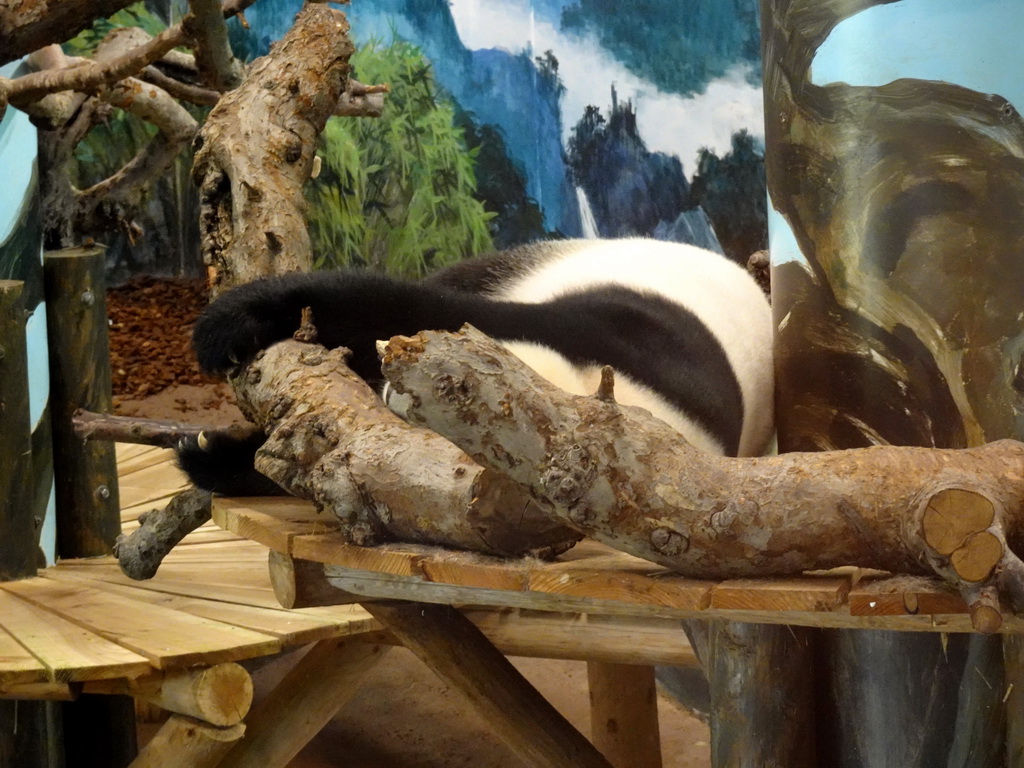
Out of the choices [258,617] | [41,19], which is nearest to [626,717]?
[258,617]

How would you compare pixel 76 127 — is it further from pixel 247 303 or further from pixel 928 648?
pixel 928 648

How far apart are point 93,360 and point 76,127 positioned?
136cm

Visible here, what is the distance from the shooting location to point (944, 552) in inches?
49.4

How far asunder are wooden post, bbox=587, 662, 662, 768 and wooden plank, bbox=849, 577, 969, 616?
2.60 metres

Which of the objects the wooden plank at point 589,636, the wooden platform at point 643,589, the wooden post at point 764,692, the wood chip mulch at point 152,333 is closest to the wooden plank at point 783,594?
the wooden platform at point 643,589

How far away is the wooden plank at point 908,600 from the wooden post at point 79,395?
11.3 ft

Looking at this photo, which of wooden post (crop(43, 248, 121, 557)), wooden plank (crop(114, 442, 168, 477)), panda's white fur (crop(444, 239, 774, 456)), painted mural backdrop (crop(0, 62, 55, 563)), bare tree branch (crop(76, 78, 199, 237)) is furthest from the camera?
wooden plank (crop(114, 442, 168, 477))

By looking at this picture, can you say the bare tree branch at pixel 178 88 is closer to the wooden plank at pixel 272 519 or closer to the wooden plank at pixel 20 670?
the wooden plank at pixel 20 670

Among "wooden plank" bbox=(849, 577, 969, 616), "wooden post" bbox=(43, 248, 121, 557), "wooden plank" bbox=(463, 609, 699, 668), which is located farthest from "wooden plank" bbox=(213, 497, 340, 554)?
"wooden post" bbox=(43, 248, 121, 557)

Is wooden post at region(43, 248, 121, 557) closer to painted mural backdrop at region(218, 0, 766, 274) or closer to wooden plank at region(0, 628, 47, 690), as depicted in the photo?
wooden plank at region(0, 628, 47, 690)

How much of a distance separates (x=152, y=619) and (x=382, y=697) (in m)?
2.15

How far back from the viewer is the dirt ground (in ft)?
15.8

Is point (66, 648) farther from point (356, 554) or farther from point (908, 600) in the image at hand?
point (908, 600)

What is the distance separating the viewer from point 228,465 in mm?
2266
